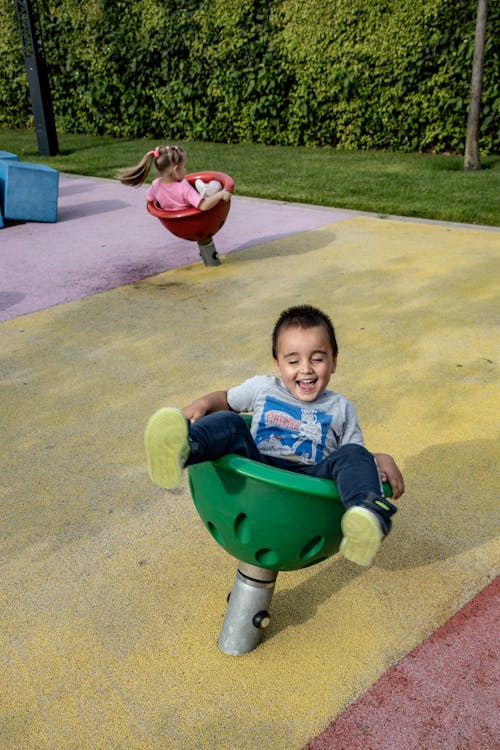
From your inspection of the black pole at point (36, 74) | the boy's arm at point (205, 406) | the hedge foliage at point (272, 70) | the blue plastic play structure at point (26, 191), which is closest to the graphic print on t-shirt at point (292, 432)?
the boy's arm at point (205, 406)

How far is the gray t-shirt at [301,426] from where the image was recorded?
2484 mm

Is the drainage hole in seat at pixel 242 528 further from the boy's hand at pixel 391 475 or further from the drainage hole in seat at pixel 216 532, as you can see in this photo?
the boy's hand at pixel 391 475

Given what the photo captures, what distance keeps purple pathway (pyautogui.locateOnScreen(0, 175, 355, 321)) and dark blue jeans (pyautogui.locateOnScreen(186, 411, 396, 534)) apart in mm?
3813

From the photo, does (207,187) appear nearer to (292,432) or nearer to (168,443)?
(292,432)

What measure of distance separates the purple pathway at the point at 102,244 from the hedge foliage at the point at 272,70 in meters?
3.98

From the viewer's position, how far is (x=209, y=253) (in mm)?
6566

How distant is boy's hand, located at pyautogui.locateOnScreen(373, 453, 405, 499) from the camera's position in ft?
7.61

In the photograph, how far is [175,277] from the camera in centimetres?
641

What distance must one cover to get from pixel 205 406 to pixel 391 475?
0.64 m

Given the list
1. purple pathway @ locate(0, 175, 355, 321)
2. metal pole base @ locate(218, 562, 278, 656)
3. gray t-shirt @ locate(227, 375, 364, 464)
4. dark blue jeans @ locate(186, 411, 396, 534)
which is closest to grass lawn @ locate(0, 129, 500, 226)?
purple pathway @ locate(0, 175, 355, 321)

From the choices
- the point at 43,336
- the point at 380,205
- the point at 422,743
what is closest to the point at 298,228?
the point at 380,205

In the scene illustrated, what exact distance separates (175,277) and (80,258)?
1.28m

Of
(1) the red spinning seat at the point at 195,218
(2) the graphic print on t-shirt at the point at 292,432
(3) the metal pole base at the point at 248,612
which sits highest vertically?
(2) the graphic print on t-shirt at the point at 292,432

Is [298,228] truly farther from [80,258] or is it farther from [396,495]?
[396,495]
